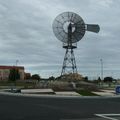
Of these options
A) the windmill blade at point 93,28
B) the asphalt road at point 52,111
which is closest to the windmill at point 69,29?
the windmill blade at point 93,28

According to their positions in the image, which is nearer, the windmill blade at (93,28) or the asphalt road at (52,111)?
the asphalt road at (52,111)

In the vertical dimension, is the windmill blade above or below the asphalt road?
above

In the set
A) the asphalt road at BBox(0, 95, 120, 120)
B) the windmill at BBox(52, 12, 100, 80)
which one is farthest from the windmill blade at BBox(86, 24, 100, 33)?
the asphalt road at BBox(0, 95, 120, 120)

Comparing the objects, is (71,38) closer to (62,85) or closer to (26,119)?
(62,85)

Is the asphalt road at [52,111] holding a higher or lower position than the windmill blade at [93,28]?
lower

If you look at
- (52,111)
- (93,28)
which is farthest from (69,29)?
(52,111)

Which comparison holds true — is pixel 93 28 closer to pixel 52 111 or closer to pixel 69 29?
pixel 69 29

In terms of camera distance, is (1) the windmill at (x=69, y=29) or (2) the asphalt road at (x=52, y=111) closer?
(2) the asphalt road at (x=52, y=111)

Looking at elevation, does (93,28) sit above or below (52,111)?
above

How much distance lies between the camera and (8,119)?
16.5m

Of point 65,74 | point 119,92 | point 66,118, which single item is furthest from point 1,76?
point 66,118

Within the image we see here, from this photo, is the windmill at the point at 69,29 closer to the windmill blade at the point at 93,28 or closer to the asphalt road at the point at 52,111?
the windmill blade at the point at 93,28

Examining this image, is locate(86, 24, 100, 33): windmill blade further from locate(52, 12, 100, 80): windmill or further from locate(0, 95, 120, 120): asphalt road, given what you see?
locate(0, 95, 120, 120): asphalt road

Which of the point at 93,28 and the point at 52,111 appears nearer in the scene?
the point at 52,111
